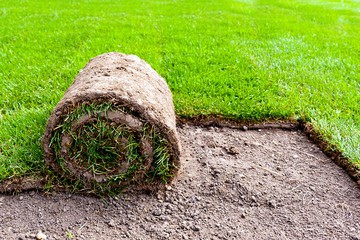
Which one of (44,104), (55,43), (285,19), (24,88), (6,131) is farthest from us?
(285,19)

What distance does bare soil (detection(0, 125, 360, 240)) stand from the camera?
2.60m

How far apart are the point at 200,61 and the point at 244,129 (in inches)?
73.9

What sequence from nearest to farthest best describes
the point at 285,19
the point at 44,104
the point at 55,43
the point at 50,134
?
the point at 50,134 → the point at 44,104 → the point at 55,43 → the point at 285,19

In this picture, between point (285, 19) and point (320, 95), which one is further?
point (285, 19)

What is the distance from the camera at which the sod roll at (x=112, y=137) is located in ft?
8.70

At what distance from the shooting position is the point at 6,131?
352 cm

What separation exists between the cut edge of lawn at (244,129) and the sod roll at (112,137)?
0.20 meters

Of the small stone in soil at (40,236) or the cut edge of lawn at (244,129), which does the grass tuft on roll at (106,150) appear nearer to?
the cut edge of lawn at (244,129)

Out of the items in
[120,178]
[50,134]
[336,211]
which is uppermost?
[50,134]

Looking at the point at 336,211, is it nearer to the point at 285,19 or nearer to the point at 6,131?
the point at 6,131

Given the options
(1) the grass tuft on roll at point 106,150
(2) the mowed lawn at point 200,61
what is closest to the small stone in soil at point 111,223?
(1) the grass tuft on roll at point 106,150

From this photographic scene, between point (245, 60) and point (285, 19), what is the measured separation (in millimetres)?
4037

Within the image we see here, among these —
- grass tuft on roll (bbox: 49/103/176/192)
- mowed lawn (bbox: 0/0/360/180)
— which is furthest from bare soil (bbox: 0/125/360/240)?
mowed lawn (bbox: 0/0/360/180)

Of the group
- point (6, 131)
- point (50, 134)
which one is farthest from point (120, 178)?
point (6, 131)
